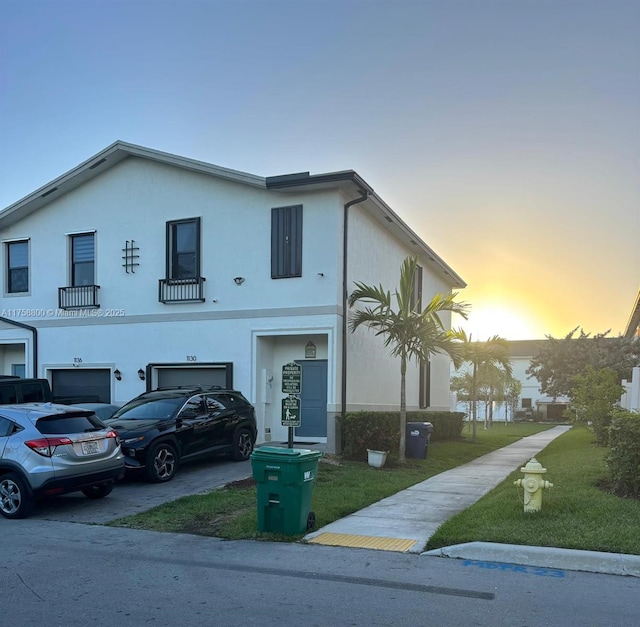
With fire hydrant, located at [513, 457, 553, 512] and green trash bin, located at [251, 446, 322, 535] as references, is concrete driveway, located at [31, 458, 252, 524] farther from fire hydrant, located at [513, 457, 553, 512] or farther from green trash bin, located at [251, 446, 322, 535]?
fire hydrant, located at [513, 457, 553, 512]

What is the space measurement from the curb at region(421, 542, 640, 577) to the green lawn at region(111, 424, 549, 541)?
2015 mm

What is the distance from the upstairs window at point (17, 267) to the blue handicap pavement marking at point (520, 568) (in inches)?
655

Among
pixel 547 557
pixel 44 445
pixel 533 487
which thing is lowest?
pixel 547 557

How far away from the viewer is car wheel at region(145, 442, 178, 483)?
1112cm

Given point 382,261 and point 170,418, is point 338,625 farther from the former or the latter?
point 382,261

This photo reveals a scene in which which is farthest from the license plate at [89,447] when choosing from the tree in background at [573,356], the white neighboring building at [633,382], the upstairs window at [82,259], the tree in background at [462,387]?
the tree in background at [462,387]

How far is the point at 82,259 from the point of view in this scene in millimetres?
18297

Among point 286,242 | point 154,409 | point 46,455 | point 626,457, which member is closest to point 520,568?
point 626,457

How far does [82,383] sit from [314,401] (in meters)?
7.11

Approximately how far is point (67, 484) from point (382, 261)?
11.9 meters

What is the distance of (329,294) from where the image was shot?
1502 cm

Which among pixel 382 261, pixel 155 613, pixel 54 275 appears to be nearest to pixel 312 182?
pixel 382 261

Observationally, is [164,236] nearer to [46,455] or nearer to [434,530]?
[46,455]

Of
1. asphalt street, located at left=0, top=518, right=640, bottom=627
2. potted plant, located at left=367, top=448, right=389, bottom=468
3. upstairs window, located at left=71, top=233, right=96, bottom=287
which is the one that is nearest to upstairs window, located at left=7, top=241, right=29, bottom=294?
upstairs window, located at left=71, top=233, right=96, bottom=287
